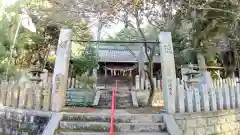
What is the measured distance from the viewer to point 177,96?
491 cm

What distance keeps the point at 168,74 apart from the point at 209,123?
1494 mm

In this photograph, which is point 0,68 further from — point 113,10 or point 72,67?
point 113,10

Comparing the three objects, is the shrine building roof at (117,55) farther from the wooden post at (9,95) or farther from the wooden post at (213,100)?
the wooden post at (9,95)

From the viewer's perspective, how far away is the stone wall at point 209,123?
4.69 metres

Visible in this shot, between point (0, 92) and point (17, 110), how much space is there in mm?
1331

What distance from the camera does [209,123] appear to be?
5008 millimetres

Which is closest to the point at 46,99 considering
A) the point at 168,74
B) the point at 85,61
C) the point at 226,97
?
the point at 168,74

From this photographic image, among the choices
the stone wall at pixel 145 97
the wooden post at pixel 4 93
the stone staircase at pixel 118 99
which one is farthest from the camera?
the stone wall at pixel 145 97

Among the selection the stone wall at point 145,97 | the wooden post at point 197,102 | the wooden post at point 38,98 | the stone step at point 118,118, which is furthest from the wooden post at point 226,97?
the wooden post at point 38,98

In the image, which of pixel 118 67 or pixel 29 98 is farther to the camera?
pixel 118 67

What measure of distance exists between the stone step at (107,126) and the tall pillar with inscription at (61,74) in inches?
22.7

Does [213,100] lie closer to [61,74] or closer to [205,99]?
[205,99]

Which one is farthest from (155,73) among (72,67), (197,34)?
(197,34)

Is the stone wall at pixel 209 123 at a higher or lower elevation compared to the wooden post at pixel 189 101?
lower
